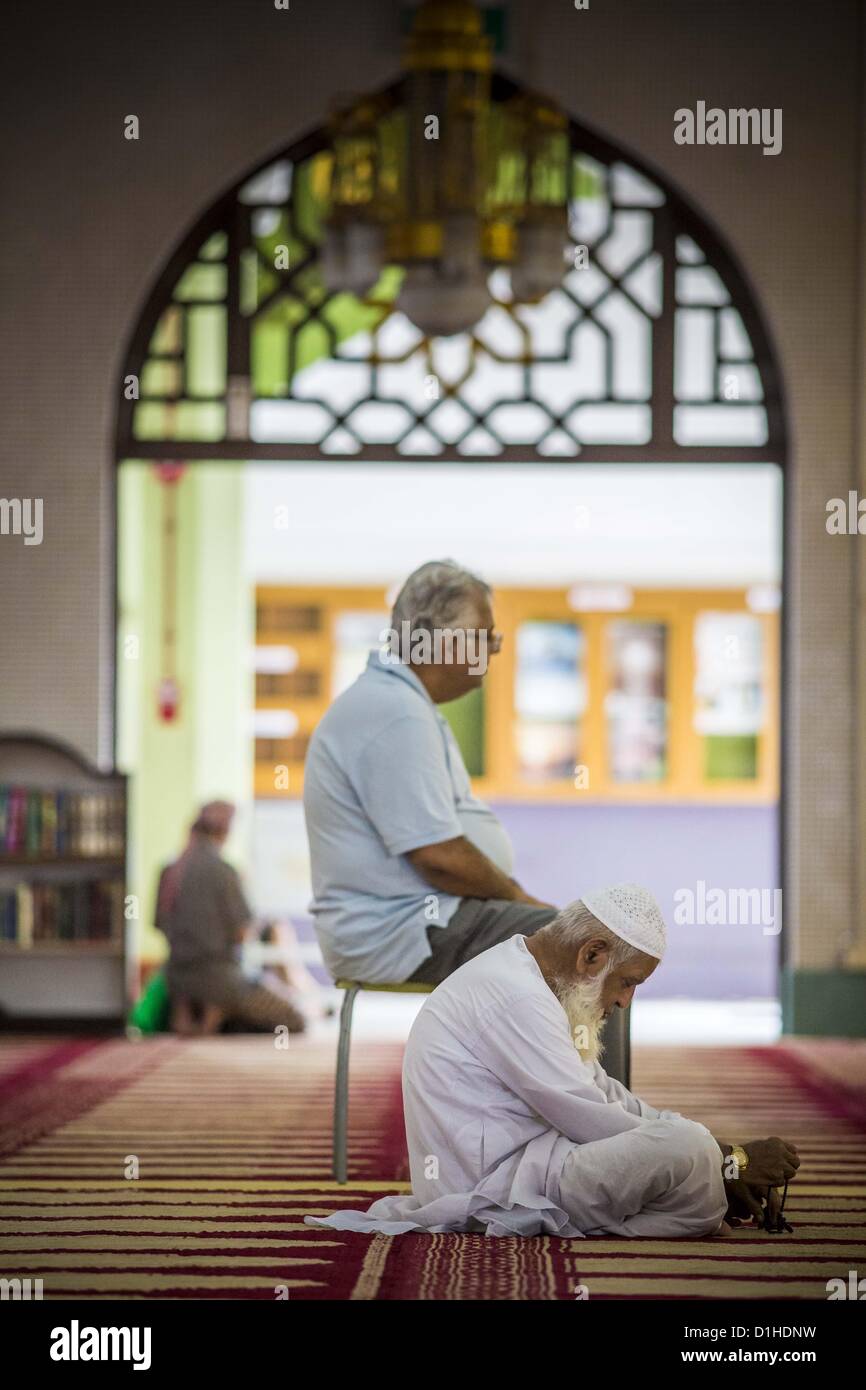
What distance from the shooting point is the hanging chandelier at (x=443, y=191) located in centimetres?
623

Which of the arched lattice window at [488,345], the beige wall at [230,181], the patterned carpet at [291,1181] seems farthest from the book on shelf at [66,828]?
the arched lattice window at [488,345]

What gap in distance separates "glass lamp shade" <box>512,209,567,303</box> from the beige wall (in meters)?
0.91

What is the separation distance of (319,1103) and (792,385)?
3.55 meters

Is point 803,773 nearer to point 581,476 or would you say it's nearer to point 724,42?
point 724,42

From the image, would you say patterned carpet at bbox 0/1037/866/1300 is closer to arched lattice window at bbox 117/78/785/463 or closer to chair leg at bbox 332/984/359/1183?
chair leg at bbox 332/984/359/1183

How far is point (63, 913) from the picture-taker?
702 centimetres

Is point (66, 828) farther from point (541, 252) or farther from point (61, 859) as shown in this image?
point (541, 252)

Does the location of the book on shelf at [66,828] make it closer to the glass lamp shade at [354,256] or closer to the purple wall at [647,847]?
the glass lamp shade at [354,256]

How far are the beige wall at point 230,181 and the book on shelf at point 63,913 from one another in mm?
583

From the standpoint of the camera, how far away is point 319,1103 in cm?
534

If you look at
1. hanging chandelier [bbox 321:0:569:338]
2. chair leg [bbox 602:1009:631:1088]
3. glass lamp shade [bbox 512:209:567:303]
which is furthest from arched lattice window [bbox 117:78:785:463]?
chair leg [bbox 602:1009:631:1088]

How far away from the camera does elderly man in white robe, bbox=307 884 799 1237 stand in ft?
10.3

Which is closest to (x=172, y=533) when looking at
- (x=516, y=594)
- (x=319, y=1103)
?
(x=516, y=594)

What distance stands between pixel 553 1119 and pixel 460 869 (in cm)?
78
